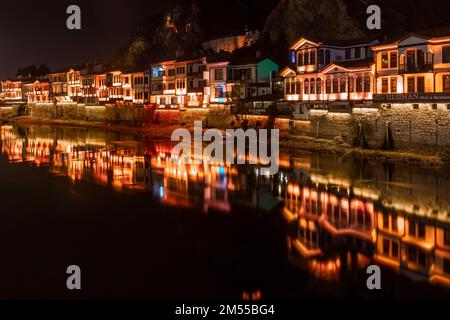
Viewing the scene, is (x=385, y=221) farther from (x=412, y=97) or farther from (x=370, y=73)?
(x=370, y=73)

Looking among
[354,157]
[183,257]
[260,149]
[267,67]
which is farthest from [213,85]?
[183,257]

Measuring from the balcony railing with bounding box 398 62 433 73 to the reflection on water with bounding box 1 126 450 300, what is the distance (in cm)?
685

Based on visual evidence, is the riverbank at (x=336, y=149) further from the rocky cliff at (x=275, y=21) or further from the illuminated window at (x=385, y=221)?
the rocky cliff at (x=275, y=21)

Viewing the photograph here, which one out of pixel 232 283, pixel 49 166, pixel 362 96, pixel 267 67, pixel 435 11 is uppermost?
pixel 435 11

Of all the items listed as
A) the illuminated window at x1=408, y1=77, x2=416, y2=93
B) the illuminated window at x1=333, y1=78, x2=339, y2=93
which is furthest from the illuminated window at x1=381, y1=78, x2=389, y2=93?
the illuminated window at x1=333, y1=78, x2=339, y2=93

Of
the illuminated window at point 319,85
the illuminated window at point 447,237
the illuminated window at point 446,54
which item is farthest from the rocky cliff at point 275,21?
the illuminated window at point 447,237

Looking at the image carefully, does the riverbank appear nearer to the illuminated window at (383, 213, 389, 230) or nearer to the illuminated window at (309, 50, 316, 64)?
the illuminated window at (309, 50, 316, 64)

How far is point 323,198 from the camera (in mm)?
23578

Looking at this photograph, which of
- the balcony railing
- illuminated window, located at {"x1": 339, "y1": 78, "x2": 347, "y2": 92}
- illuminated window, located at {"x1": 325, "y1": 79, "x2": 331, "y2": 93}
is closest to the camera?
the balcony railing

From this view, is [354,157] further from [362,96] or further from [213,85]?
[213,85]

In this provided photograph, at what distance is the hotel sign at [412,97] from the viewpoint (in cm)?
2982

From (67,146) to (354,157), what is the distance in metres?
29.3

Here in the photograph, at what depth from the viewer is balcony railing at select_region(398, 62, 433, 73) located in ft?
102

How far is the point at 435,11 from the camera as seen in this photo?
6481cm
